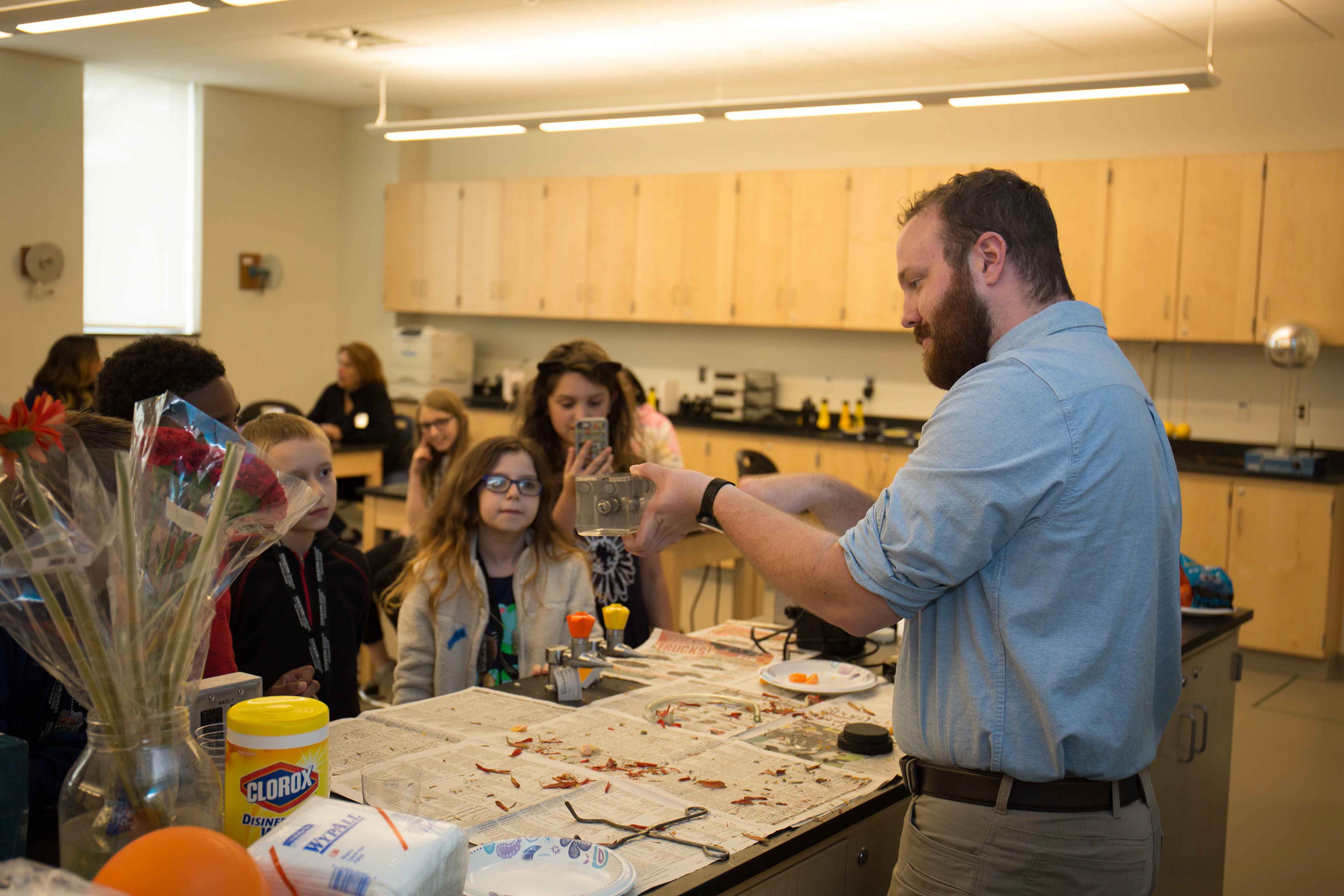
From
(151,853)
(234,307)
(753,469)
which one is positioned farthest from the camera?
(234,307)

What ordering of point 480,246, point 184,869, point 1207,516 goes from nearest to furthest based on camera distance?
point 184,869, point 1207,516, point 480,246

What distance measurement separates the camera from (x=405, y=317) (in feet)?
29.3

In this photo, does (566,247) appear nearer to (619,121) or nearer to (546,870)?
(619,121)

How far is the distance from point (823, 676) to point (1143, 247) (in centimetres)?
433

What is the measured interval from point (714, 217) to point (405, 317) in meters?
2.90

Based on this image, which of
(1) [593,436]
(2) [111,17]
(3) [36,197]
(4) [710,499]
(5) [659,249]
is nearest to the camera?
(4) [710,499]

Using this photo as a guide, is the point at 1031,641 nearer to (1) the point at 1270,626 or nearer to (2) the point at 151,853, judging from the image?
(2) the point at 151,853

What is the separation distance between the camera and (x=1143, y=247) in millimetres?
5957

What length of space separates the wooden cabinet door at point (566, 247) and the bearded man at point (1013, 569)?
6265 millimetres

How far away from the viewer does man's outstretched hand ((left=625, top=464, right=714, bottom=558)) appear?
Answer: 1.78m

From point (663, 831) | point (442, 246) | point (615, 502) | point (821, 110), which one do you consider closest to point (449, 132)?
point (442, 246)

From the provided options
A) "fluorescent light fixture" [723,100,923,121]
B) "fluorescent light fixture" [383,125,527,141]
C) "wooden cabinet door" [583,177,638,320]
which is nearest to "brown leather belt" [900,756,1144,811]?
"fluorescent light fixture" [723,100,923,121]

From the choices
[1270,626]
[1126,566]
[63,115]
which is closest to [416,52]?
[63,115]

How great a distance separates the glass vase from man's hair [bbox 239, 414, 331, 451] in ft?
4.79
